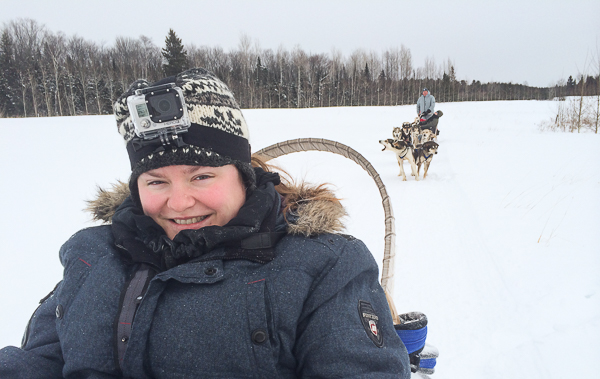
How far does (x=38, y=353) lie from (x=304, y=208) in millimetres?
1265

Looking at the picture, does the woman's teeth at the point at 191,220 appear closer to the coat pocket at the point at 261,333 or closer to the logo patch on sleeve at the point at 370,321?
the coat pocket at the point at 261,333

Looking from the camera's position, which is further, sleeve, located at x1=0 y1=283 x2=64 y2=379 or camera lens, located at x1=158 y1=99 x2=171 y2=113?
camera lens, located at x1=158 y1=99 x2=171 y2=113

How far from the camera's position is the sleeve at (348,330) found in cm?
116

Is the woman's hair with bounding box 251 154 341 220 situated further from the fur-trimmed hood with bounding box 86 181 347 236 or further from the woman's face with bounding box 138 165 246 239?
the woman's face with bounding box 138 165 246 239

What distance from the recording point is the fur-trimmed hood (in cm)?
153

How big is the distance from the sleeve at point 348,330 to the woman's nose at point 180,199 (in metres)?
0.61

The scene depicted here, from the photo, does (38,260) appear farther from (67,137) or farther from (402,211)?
(67,137)

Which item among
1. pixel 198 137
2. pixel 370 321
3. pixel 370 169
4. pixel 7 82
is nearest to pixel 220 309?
pixel 370 321

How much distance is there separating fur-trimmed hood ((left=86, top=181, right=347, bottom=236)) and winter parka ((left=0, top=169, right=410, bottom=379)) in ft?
0.05

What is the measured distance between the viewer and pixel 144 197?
1442mm

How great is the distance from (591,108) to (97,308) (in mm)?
18473

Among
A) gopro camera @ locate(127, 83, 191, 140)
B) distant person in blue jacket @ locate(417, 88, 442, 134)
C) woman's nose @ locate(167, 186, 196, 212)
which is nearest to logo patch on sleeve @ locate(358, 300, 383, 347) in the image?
woman's nose @ locate(167, 186, 196, 212)

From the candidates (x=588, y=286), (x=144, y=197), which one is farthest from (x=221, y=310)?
(x=588, y=286)

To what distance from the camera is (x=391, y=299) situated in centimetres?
189
